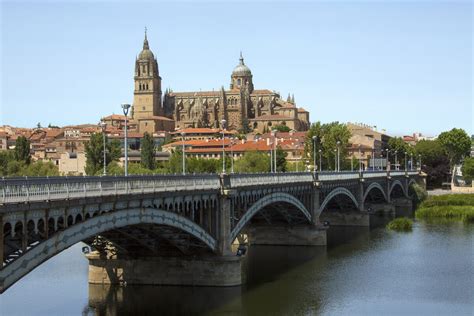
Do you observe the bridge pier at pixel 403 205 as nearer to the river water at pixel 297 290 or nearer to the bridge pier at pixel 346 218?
the bridge pier at pixel 346 218

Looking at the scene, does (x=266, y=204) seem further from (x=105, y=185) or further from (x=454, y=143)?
(x=454, y=143)

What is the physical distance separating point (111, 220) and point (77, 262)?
27.3 meters

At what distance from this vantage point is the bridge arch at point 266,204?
48.4 metres

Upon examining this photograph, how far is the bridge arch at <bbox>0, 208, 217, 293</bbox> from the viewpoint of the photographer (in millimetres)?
25328

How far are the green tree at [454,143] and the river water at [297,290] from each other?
108 metres

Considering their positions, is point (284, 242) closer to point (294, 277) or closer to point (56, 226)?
point (294, 277)

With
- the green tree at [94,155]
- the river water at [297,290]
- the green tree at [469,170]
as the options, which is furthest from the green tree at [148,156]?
the river water at [297,290]

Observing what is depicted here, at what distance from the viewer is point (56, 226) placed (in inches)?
1101

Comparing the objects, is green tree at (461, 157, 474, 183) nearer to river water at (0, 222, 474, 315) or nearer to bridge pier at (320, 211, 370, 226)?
bridge pier at (320, 211, 370, 226)

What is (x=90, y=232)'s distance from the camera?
30.3 metres

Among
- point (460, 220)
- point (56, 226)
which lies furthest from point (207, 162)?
point (56, 226)

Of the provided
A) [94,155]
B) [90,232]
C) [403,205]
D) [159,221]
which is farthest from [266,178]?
[403,205]

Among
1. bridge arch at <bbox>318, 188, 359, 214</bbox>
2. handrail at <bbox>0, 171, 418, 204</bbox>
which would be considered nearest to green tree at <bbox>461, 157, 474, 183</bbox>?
bridge arch at <bbox>318, 188, 359, 214</bbox>

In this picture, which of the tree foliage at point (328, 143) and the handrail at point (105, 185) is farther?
the tree foliage at point (328, 143)
